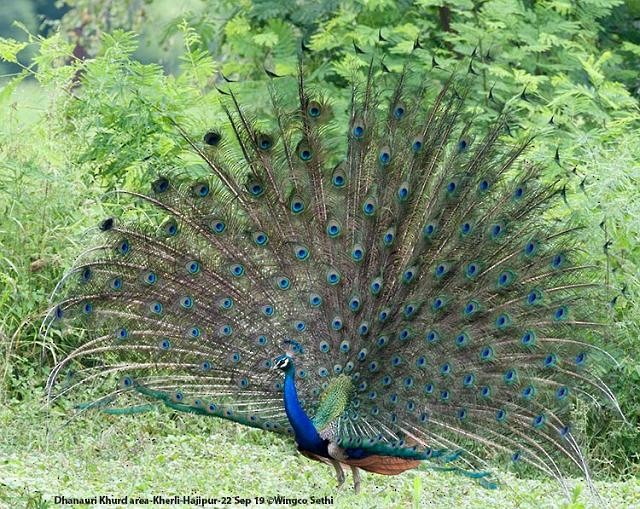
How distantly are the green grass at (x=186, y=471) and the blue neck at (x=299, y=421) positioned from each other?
275 mm

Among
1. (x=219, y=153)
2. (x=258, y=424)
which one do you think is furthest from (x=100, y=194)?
(x=258, y=424)

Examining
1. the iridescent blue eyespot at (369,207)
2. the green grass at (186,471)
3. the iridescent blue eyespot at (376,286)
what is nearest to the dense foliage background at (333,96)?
the green grass at (186,471)

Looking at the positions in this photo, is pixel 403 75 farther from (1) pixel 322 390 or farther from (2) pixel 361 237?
(1) pixel 322 390

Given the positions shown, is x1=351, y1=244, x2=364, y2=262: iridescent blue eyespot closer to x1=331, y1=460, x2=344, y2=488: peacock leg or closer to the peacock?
the peacock

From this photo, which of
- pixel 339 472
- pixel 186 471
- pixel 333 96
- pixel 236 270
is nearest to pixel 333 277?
pixel 236 270

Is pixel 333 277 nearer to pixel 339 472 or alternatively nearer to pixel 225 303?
pixel 225 303

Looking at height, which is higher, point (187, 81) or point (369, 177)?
point (369, 177)

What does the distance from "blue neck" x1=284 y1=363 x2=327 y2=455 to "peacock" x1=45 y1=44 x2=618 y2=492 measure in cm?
32

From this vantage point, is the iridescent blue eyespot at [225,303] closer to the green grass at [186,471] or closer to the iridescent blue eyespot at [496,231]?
the green grass at [186,471]

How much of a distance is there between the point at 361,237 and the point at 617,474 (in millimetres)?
2909

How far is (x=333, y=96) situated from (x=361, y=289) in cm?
426

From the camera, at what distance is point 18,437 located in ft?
26.3

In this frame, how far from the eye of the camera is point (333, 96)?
432 inches

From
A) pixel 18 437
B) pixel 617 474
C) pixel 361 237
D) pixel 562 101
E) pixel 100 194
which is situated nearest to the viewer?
pixel 361 237
